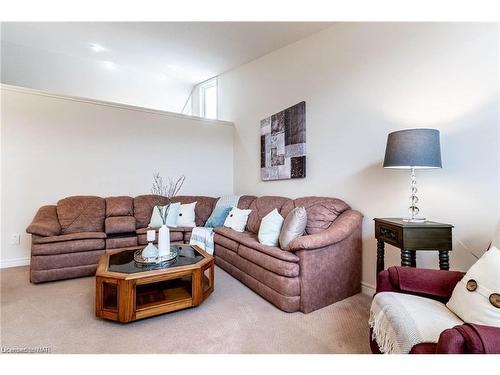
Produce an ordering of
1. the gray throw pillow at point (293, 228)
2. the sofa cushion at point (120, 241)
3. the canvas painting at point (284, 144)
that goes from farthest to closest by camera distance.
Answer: the canvas painting at point (284, 144), the sofa cushion at point (120, 241), the gray throw pillow at point (293, 228)

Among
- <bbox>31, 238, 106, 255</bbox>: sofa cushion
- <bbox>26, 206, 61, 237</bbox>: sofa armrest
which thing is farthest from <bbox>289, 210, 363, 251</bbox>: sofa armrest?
<bbox>26, 206, 61, 237</bbox>: sofa armrest

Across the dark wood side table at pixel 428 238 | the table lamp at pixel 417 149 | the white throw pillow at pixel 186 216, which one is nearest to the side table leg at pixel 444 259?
the dark wood side table at pixel 428 238

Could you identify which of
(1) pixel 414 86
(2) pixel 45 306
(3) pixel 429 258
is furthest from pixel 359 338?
(2) pixel 45 306

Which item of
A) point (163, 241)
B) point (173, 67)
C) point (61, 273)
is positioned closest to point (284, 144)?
point (163, 241)

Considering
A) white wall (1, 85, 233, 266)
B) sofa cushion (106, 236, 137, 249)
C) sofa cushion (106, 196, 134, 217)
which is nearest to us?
sofa cushion (106, 236, 137, 249)

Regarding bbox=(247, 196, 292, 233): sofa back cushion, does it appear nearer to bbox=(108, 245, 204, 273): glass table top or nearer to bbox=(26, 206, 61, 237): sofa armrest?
bbox=(108, 245, 204, 273): glass table top

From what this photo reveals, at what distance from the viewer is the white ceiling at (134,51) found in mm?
3250

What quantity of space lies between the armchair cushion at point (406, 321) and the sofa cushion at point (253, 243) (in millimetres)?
791

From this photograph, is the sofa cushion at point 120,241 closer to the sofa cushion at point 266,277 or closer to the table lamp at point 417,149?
the sofa cushion at point 266,277

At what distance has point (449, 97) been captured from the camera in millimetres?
1894

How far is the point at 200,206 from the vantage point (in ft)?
13.3

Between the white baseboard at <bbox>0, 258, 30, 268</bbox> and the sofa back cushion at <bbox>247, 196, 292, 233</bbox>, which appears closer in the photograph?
the sofa back cushion at <bbox>247, 196, 292, 233</bbox>

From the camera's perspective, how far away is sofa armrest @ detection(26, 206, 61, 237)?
2.72 m

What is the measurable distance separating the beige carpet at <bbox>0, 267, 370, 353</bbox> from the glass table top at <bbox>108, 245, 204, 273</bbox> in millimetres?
391
